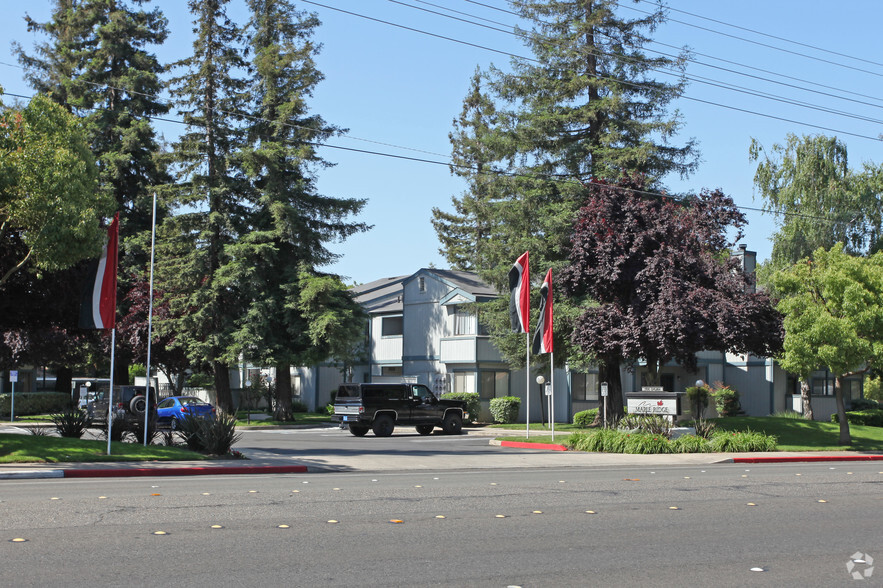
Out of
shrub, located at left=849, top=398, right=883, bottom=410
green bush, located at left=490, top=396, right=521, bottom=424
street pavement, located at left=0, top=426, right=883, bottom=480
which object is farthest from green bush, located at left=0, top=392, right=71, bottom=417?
shrub, located at left=849, top=398, right=883, bottom=410

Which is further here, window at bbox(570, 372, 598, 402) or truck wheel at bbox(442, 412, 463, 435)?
window at bbox(570, 372, 598, 402)

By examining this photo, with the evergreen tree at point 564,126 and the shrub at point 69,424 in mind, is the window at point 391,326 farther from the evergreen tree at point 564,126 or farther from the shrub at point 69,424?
the shrub at point 69,424

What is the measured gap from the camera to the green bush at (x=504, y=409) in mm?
41406

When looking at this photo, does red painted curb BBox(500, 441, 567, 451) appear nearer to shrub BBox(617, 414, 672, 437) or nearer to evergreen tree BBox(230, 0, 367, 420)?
shrub BBox(617, 414, 672, 437)

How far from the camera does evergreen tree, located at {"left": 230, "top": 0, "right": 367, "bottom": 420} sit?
134 ft

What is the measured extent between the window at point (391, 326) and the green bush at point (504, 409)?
927 centimetres

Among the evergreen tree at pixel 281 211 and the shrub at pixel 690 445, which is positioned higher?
the evergreen tree at pixel 281 211

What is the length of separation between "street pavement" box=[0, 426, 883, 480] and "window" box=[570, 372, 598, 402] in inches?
667

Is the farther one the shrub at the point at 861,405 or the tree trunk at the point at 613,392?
the shrub at the point at 861,405

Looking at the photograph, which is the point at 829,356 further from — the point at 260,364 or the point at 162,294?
the point at 162,294

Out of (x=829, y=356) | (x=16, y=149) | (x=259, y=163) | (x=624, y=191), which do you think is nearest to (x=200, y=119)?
(x=259, y=163)

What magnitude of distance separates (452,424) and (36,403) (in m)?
26.1

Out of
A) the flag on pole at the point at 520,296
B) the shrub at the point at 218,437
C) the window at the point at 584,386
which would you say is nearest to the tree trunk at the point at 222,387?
the window at the point at 584,386

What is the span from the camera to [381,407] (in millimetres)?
32688
